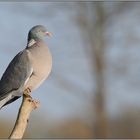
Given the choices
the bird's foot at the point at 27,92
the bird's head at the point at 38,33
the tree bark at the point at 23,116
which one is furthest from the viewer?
the bird's head at the point at 38,33

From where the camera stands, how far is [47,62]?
513 cm

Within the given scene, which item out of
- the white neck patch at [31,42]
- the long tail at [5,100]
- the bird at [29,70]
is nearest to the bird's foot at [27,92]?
the bird at [29,70]

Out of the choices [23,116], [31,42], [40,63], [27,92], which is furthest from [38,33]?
[23,116]

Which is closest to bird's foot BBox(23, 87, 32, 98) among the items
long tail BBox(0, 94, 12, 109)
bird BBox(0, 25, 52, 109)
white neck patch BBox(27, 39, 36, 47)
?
bird BBox(0, 25, 52, 109)

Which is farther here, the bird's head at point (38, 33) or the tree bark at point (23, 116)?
the bird's head at point (38, 33)

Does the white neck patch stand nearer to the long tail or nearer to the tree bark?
the long tail

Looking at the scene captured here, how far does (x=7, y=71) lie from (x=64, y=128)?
323 inches

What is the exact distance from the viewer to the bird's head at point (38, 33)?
5301 mm

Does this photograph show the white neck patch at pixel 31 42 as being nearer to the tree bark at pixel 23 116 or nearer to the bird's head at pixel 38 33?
the bird's head at pixel 38 33

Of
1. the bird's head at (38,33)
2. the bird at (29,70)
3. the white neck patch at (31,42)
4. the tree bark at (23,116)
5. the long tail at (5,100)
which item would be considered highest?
the bird's head at (38,33)

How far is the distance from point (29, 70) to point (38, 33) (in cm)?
28

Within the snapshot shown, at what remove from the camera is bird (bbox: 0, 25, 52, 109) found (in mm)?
5148

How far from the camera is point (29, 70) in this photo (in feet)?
17.3

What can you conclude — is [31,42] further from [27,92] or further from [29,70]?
[27,92]
